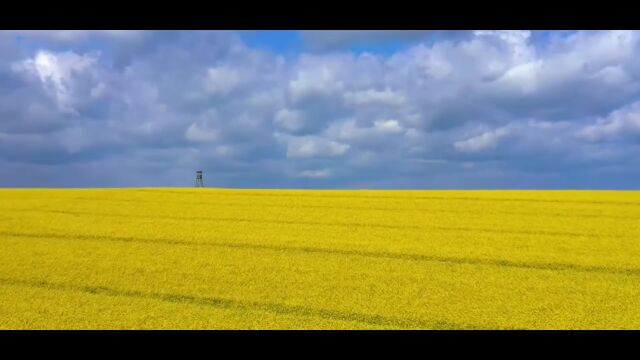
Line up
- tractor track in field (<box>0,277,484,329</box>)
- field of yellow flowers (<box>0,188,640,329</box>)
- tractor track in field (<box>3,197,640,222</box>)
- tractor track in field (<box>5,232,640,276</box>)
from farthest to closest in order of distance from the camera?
1. tractor track in field (<box>3,197,640,222</box>)
2. tractor track in field (<box>5,232,640,276</box>)
3. field of yellow flowers (<box>0,188,640,329</box>)
4. tractor track in field (<box>0,277,484,329</box>)

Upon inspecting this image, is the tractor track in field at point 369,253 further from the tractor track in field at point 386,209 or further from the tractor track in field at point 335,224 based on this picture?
the tractor track in field at point 386,209

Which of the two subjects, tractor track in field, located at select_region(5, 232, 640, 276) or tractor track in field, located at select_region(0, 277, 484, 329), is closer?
tractor track in field, located at select_region(0, 277, 484, 329)

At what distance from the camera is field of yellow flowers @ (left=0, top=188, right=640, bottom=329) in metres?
4.81

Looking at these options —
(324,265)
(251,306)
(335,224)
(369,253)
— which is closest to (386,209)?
(335,224)

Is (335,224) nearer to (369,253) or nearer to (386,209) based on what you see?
(386,209)

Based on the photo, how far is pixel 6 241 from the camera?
7980mm

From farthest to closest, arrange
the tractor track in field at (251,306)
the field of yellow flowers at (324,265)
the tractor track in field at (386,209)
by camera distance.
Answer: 1. the tractor track in field at (386,209)
2. the field of yellow flowers at (324,265)
3. the tractor track in field at (251,306)

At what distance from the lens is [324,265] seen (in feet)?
20.8

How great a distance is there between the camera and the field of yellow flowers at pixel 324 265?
4.81 meters

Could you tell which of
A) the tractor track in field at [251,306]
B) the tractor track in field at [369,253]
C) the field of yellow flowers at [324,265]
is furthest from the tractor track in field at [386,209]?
the tractor track in field at [251,306]

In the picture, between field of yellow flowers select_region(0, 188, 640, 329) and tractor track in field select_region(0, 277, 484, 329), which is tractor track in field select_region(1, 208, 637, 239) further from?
tractor track in field select_region(0, 277, 484, 329)

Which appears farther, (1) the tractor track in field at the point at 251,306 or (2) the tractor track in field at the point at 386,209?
(2) the tractor track in field at the point at 386,209

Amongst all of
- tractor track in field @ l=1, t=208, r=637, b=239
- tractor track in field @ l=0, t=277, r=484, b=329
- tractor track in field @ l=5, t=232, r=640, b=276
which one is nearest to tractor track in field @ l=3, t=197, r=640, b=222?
tractor track in field @ l=1, t=208, r=637, b=239

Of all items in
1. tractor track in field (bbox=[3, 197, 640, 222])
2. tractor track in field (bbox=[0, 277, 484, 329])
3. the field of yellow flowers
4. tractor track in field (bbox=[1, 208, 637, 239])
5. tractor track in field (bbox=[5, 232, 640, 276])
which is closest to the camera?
tractor track in field (bbox=[0, 277, 484, 329])
